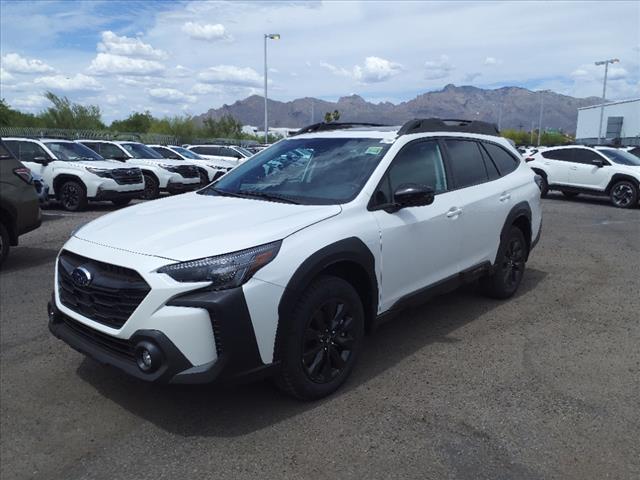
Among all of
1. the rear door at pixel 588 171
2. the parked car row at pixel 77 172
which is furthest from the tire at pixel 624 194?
the parked car row at pixel 77 172

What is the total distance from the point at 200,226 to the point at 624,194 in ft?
48.4

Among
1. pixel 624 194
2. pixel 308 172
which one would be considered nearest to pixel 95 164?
pixel 308 172

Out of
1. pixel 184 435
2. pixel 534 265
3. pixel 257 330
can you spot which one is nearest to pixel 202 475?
pixel 184 435

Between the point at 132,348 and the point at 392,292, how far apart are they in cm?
Answer: 182

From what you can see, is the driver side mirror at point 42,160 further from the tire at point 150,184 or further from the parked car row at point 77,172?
the tire at point 150,184

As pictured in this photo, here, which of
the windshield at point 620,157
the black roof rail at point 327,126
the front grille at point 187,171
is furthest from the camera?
the front grille at point 187,171

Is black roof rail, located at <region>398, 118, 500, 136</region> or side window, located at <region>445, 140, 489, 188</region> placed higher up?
black roof rail, located at <region>398, 118, 500, 136</region>

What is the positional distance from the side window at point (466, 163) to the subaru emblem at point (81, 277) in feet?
9.98

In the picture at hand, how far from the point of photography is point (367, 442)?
10.1 ft

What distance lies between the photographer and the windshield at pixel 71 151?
13148 millimetres

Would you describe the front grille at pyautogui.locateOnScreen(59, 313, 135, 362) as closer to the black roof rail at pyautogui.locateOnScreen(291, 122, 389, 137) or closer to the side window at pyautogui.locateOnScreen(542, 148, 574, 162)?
the black roof rail at pyautogui.locateOnScreen(291, 122, 389, 137)

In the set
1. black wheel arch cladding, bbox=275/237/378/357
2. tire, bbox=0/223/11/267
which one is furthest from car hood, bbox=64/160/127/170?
black wheel arch cladding, bbox=275/237/378/357

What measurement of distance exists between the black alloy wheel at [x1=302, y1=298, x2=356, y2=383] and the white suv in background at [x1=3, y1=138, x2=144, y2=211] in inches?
413

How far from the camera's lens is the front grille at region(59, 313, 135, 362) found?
3088mm
